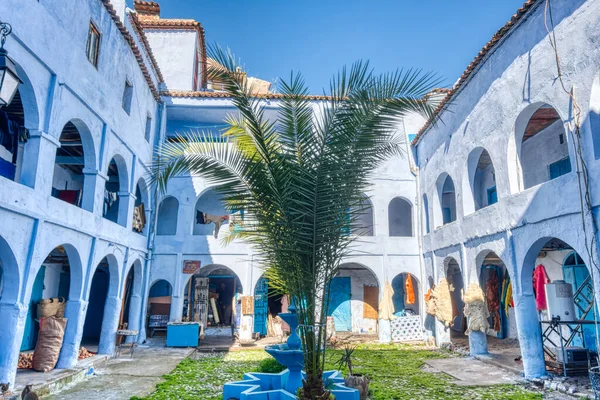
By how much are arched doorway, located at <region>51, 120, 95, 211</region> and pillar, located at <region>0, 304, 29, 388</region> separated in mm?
3206

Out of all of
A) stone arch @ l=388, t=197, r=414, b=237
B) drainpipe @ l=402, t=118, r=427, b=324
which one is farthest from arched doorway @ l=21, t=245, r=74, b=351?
stone arch @ l=388, t=197, r=414, b=237

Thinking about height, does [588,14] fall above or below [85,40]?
below

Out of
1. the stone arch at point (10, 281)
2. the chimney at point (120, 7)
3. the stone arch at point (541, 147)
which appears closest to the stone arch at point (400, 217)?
the stone arch at point (541, 147)

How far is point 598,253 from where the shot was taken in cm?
657

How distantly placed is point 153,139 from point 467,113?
33.6 feet

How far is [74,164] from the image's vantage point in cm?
1221

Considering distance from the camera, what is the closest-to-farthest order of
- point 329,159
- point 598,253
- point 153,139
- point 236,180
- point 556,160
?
1. point 329,159
2. point 236,180
3. point 598,253
4. point 556,160
5. point 153,139

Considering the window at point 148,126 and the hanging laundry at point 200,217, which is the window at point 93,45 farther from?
the hanging laundry at point 200,217

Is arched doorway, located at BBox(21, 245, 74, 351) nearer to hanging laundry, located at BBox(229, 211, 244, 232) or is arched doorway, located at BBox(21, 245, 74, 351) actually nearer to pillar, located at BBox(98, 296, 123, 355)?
pillar, located at BBox(98, 296, 123, 355)

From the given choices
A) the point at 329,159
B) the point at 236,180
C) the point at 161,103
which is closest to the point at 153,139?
the point at 161,103

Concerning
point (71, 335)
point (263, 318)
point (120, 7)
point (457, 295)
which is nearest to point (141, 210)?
point (71, 335)

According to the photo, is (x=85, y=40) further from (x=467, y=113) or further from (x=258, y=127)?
(x=467, y=113)

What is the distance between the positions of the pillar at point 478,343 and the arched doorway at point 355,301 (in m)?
6.49

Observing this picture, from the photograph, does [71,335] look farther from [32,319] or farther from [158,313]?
[158,313]
